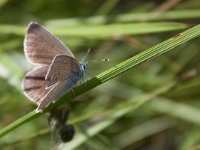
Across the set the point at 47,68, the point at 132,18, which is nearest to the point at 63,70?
the point at 47,68

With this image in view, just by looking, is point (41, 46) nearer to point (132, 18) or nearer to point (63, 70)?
point (63, 70)

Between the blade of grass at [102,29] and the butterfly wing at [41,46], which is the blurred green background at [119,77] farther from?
the butterfly wing at [41,46]

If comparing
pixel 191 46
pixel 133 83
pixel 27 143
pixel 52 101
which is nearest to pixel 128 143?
pixel 133 83

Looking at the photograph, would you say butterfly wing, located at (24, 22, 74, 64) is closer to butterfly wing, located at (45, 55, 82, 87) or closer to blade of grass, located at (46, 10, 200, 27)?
butterfly wing, located at (45, 55, 82, 87)

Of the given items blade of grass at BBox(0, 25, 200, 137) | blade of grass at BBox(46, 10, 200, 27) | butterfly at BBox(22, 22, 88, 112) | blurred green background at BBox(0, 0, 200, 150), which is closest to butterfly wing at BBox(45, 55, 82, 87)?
butterfly at BBox(22, 22, 88, 112)

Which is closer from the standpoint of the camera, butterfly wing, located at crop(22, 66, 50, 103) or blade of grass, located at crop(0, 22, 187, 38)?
butterfly wing, located at crop(22, 66, 50, 103)

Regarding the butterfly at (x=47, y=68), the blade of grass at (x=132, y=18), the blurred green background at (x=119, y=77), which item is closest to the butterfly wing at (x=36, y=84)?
the butterfly at (x=47, y=68)
